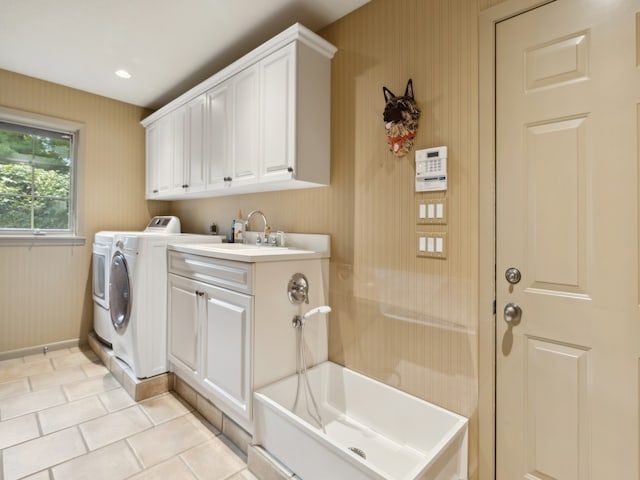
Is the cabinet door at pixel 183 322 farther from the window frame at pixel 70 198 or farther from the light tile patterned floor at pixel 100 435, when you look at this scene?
the window frame at pixel 70 198

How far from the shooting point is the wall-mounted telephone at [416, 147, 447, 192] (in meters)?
1.62

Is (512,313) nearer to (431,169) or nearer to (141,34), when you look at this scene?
(431,169)

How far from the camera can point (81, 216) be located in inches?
133

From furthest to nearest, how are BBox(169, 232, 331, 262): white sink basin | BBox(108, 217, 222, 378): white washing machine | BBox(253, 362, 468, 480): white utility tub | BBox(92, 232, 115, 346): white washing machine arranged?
BBox(92, 232, 115, 346): white washing machine < BBox(108, 217, 222, 378): white washing machine < BBox(169, 232, 331, 262): white sink basin < BBox(253, 362, 468, 480): white utility tub

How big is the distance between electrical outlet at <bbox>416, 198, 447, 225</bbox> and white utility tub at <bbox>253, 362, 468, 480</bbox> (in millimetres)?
911

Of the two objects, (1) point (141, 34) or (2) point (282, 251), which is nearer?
(2) point (282, 251)

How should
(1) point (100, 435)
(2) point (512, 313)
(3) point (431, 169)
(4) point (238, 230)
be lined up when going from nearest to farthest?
1. (2) point (512, 313)
2. (3) point (431, 169)
3. (1) point (100, 435)
4. (4) point (238, 230)

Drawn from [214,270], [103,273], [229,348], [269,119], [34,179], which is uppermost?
[269,119]

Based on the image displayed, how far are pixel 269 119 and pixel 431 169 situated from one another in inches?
41.6

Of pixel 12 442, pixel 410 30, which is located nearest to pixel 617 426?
pixel 410 30

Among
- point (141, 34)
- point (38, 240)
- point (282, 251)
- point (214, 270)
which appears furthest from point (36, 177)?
point (282, 251)

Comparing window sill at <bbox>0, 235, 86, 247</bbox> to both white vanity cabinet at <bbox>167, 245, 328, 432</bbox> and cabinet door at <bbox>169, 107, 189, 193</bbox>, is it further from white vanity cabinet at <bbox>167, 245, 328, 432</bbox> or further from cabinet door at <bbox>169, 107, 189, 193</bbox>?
white vanity cabinet at <bbox>167, 245, 328, 432</bbox>

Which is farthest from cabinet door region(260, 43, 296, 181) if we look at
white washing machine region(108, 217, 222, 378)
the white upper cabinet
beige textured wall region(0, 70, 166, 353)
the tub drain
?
beige textured wall region(0, 70, 166, 353)

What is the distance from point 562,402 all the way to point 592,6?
1.51 m
